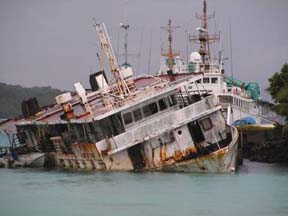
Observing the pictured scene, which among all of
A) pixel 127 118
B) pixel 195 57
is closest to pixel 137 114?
pixel 127 118

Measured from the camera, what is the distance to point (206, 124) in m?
49.1

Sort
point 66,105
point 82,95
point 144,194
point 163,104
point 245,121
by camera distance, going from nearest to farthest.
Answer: point 144,194
point 163,104
point 66,105
point 82,95
point 245,121

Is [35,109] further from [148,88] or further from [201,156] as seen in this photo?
[201,156]

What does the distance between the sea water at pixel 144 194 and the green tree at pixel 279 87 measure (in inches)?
355

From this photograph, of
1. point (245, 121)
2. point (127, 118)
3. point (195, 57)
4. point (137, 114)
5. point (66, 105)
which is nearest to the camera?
point (127, 118)

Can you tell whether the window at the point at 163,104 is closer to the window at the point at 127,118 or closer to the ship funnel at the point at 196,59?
the window at the point at 127,118

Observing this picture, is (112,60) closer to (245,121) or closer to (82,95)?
(82,95)

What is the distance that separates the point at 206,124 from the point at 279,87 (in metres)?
16.8

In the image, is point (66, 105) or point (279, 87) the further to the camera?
point (279, 87)

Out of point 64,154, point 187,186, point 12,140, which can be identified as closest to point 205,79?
point 12,140

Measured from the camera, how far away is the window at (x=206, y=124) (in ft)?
161

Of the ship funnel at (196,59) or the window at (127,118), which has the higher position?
the ship funnel at (196,59)

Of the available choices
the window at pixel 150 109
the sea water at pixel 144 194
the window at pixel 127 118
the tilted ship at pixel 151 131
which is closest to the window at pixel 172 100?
the tilted ship at pixel 151 131

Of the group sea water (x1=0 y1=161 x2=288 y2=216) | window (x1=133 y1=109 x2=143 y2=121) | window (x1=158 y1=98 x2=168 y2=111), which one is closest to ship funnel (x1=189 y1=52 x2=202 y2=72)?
sea water (x1=0 y1=161 x2=288 y2=216)
